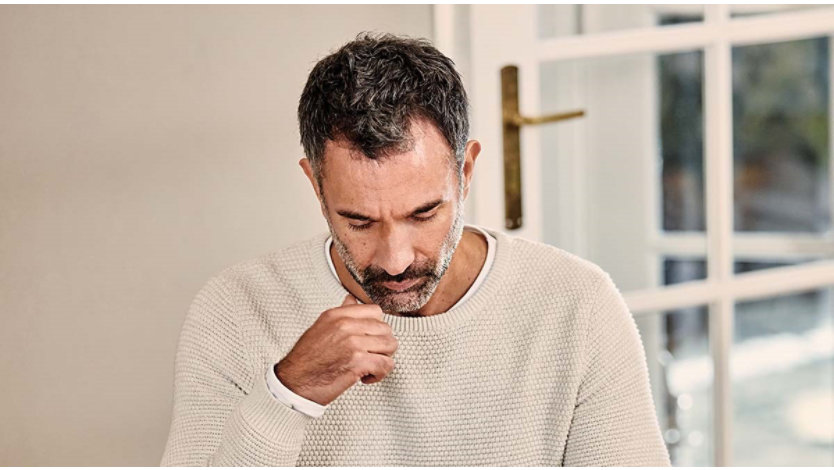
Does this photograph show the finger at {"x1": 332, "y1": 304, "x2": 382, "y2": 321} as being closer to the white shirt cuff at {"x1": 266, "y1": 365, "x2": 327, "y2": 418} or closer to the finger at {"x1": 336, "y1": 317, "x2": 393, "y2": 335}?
the finger at {"x1": 336, "y1": 317, "x2": 393, "y2": 335}

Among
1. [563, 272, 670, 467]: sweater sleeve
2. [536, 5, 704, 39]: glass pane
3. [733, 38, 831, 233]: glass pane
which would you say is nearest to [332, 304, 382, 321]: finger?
[563, 272, 670, 467]: sweater sleeve

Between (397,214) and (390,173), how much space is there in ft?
0.16

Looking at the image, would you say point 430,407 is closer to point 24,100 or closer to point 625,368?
point 625,368

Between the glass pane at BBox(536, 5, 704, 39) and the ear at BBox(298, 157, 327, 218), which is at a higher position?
the glass pane at BBox(536, 5, 704, 39)

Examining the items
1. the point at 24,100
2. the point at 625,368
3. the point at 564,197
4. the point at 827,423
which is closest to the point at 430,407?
the point at 625,368

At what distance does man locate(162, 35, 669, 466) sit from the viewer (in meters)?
1.12

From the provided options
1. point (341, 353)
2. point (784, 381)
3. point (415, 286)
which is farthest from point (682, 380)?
point (341, 353)

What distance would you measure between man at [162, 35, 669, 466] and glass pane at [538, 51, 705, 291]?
1023mm

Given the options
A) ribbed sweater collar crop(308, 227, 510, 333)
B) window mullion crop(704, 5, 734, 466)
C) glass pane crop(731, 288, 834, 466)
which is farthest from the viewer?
glass pane crop(731, 288, 834, 466)

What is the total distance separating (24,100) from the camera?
1510 mm

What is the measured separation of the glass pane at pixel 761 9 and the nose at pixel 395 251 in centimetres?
146

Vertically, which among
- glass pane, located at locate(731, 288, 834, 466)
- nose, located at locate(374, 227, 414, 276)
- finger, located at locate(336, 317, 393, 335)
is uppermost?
nose, located at locate(374, 227, 414, 276)

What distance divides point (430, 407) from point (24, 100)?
0.80 metres

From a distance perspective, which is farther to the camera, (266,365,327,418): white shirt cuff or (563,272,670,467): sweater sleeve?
(563,272,670,467): sweater sleeve
